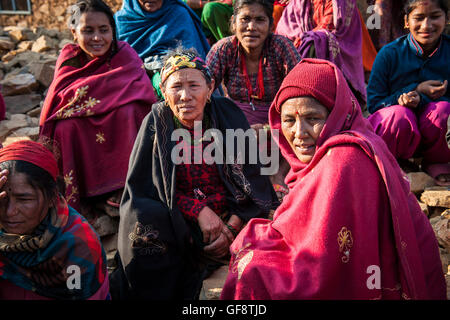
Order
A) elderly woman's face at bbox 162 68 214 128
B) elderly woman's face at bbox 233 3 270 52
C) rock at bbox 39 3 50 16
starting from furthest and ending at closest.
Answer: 1. rock at bbox 39 3 50 16
2. elderly woman's face at bbox 233 3 270 52
3. elderly woman's face at bbox 162 68 214 128

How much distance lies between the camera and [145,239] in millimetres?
2500

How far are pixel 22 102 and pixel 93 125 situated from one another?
295 centimetres

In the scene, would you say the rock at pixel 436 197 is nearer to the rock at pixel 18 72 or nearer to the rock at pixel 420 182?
the rock at pixel 420 182

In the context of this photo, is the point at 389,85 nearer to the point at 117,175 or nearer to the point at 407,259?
the point at 407,259

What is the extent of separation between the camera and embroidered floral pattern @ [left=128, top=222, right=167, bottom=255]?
250 cm

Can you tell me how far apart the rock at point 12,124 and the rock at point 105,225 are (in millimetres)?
2326

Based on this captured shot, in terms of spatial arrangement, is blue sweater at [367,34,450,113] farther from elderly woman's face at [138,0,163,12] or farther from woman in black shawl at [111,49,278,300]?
elderly woman's face at [138,0,163,12]

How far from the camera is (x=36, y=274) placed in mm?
2127

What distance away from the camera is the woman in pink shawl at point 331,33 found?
15.2 feet

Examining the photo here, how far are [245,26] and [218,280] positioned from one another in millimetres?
2406

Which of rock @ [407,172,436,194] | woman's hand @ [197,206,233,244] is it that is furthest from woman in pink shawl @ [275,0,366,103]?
woman's hand @ [197,206,233,244]

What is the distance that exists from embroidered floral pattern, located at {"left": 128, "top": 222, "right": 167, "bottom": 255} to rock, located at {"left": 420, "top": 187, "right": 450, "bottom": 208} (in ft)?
6.77
